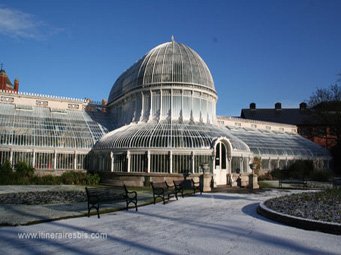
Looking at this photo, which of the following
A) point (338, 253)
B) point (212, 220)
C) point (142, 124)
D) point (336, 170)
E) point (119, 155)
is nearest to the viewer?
point (338, 253)

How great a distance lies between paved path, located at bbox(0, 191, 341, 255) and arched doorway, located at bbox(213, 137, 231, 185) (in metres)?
14.1

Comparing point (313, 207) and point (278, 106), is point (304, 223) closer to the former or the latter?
point (313, 207)

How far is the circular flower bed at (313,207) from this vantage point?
11086 mm

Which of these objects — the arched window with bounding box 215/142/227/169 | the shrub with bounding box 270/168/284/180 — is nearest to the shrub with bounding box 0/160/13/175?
the arched window with bounding box 215/142/227/169

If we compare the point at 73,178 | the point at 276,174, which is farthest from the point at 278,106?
the point at 73,178

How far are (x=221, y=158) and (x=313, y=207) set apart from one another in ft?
50.9

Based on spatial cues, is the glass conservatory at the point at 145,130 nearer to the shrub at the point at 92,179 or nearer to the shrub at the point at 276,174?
the shrub at the point at 276,174

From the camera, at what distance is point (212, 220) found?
11977mm

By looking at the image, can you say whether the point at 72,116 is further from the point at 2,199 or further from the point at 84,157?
the point at 2,199

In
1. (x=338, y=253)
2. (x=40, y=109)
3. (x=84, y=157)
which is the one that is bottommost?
(x=338, y=253)

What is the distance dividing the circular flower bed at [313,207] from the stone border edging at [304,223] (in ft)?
1.44

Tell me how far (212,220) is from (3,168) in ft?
74.3

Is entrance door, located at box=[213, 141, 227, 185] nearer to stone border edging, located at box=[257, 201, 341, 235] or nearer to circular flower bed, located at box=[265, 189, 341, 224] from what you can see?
circular flower bed, located at box=[265, 189, 341, 224]

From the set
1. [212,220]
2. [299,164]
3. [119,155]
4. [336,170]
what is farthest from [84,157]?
[336,170]
